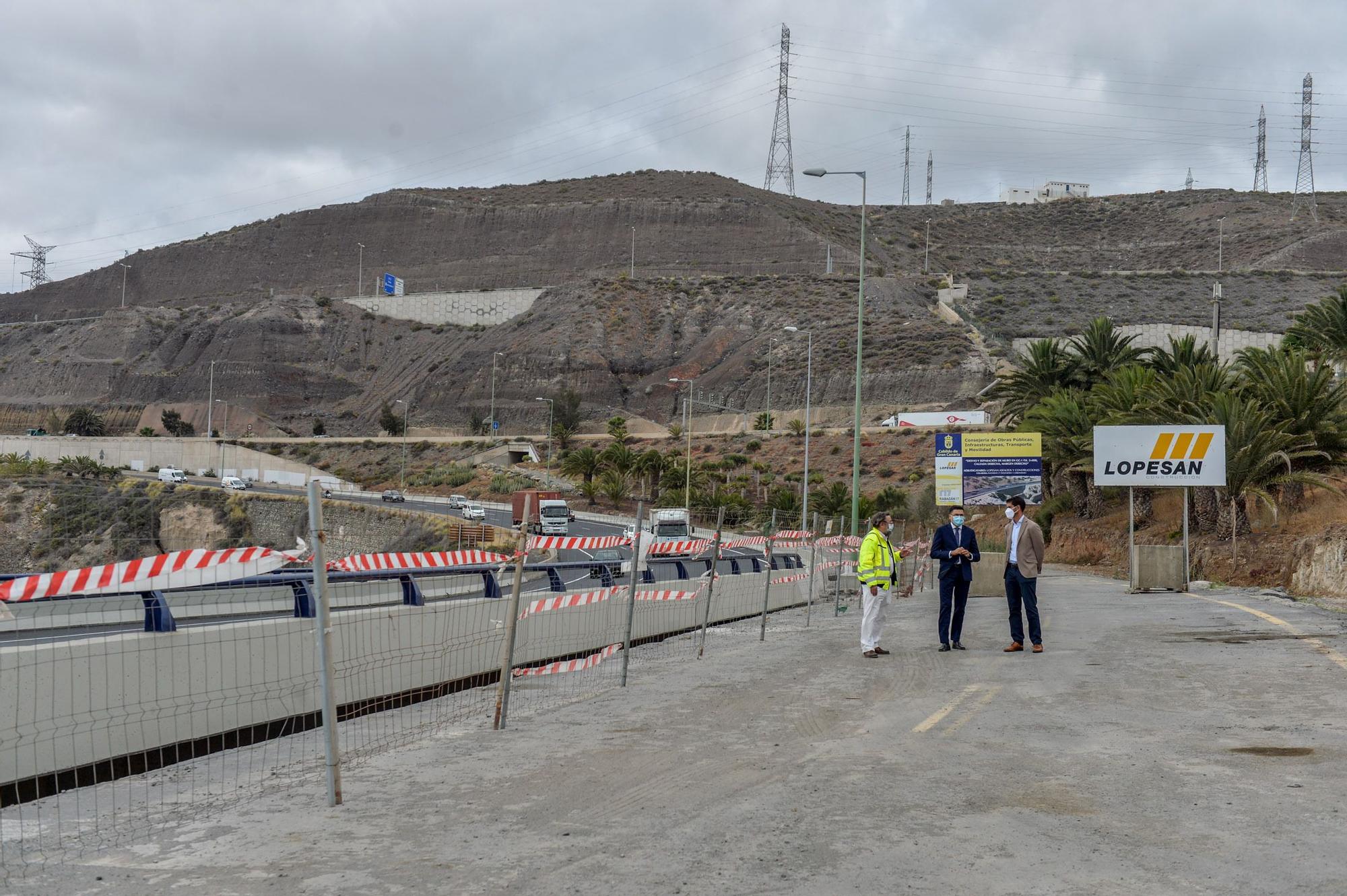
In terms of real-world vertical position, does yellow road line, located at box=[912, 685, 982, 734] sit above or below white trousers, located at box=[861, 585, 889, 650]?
below

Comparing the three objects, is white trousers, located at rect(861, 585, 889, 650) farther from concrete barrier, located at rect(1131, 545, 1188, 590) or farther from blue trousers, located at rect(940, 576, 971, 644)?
concrete barrier, located at rect(1131, 545, 1188, 590)

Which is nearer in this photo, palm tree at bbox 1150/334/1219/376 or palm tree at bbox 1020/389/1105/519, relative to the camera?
palm tree at bbox 1150/334/1219/376

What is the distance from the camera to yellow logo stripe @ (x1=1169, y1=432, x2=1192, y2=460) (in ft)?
101

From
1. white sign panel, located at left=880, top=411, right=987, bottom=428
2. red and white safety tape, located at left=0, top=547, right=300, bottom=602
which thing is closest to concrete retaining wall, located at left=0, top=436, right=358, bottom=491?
white sign panel, located at left=880, top=411, right=987, bottom=428

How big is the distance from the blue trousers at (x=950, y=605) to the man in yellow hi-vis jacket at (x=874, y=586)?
62cm

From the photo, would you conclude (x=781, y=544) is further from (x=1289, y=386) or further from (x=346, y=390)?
(x=346, y=390)

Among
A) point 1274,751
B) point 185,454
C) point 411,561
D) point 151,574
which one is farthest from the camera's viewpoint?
point 185,454

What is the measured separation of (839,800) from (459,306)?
131 metres

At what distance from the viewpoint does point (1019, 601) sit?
14.6 metres

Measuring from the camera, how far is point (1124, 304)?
11438 centimetres

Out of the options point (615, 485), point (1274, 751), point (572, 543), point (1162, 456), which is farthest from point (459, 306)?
point (1274, 751)

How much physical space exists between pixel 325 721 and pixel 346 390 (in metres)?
124

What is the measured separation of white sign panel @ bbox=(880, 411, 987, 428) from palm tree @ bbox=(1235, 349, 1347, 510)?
4941cm

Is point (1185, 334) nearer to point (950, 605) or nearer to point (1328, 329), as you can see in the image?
point (1328, 329)
